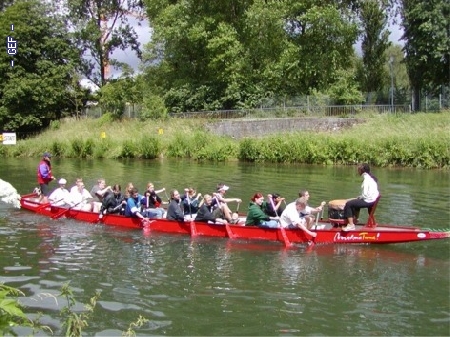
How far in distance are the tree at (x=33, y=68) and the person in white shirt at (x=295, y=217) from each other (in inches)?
1605

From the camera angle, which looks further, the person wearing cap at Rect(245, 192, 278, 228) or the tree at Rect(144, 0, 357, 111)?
the tree at Rect(144, 0, 357, 111)

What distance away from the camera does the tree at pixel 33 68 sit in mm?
50969

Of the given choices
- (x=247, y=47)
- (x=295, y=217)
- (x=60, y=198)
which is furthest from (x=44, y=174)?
(x=247, y=47)

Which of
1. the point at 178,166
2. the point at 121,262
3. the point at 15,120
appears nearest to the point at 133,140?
the point at 178,166

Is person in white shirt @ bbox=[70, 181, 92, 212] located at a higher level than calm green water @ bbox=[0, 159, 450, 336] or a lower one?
higher

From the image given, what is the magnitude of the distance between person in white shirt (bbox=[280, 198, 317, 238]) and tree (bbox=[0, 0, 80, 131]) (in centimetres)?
4076

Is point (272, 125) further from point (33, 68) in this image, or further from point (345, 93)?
point (33, 68)

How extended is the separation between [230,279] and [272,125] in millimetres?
28743

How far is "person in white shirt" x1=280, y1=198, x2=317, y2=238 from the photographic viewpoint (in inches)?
561

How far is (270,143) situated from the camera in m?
36.6

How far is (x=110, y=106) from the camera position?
52.2m

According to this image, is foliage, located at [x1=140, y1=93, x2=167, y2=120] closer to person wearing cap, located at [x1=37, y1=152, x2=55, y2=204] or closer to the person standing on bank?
person wearing cap, located at [x1=37, y1=152, x2=55, y2=204]

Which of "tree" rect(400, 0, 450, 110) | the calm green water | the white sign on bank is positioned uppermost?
"tree" rect(400, 0, 450, 110)

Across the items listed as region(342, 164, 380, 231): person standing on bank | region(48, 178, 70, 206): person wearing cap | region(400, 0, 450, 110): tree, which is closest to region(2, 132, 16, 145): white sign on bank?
region(48, 178, 70, 206): person wearing cap
